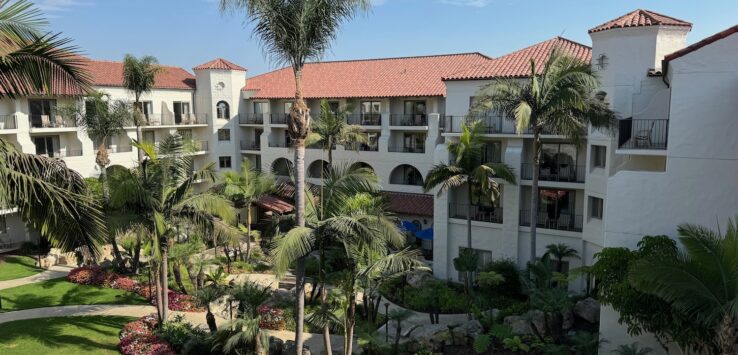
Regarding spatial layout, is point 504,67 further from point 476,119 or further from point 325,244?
point 325,244

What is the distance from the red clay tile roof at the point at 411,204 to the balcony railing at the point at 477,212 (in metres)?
4.37

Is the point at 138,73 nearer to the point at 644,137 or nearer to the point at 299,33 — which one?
the point at 299,33

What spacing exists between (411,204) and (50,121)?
84.8 ft

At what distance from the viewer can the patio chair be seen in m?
17.9

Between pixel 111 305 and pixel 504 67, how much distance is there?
75.9ft

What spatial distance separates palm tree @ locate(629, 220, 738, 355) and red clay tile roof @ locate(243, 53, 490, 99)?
77.7 feet

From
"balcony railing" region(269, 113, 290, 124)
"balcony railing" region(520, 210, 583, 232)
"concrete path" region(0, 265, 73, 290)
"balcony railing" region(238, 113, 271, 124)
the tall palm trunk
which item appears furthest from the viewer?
"balcony railing" region(238, 113, 271, 124)

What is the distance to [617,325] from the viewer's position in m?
14.5

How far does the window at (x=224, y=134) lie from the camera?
43231 mm

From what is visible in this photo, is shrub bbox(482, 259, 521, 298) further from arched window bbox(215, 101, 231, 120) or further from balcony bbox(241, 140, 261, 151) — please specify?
arched window bbox(215, 101, 231, 120)

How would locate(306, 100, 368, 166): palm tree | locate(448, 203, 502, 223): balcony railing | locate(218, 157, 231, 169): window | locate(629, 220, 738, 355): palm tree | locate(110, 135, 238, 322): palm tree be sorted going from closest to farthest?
locate(629, 220, 738, 355): palm tree
locate(110, 135, 238, 322): palm tree
locate(448, 203, 502, 223): balcony railing
locate(306, 100, 368, 166): palm tree
locate(218, 157, 231, 169): window

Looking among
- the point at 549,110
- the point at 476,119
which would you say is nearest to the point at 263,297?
the point at 549,110

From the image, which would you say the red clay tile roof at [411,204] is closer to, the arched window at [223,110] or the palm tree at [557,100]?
the palm tree at [557,100]

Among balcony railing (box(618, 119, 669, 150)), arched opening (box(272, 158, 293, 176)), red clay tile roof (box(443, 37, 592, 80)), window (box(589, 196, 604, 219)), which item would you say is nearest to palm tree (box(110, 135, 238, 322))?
balcony railing (box(618, 119, 669, 150))
